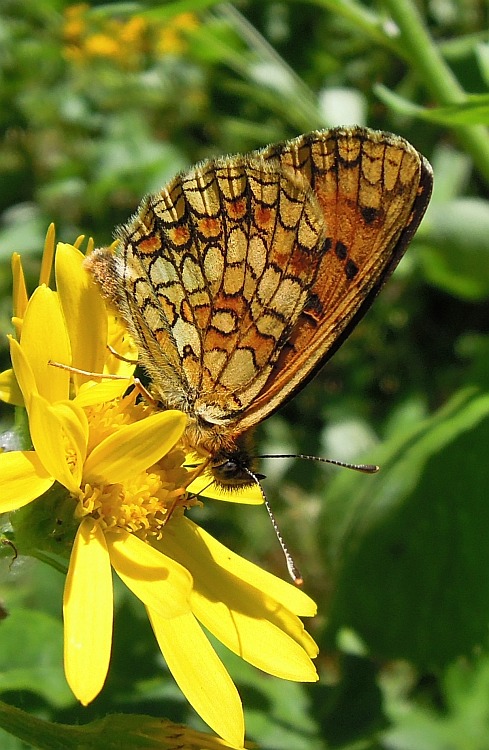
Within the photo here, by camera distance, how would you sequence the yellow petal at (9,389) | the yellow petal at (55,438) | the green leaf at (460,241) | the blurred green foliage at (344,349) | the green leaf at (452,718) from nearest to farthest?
the yellow petal at (55,438)
the yellow petal at (9,389)
the blurred green foliage at (344,349)
the green leaf at (452,718)
the green leaf at (460,241)

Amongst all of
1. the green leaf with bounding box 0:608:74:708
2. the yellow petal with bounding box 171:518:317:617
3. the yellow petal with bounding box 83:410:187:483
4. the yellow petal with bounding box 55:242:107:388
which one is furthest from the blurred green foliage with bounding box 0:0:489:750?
the yellow petal with bounding box 55:242:107:388

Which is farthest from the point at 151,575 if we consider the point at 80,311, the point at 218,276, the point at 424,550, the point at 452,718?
the point at 452,718

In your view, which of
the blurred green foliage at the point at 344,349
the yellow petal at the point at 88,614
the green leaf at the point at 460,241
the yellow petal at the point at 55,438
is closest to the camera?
the yellow petal at the point at 88,614

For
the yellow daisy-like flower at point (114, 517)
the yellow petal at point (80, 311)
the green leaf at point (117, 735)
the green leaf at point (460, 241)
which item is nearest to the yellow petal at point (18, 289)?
the yellow daisy-like flower at point (114, 517)

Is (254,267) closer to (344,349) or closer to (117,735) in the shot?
(117,735)

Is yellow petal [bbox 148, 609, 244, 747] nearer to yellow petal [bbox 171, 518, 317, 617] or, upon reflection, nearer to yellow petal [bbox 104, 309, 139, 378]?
yellow petal [bbox 171, 518, 317, 617]

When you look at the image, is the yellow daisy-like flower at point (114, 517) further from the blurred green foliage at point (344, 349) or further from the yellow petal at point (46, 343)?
the blurred green foliage at point (344, 349)
